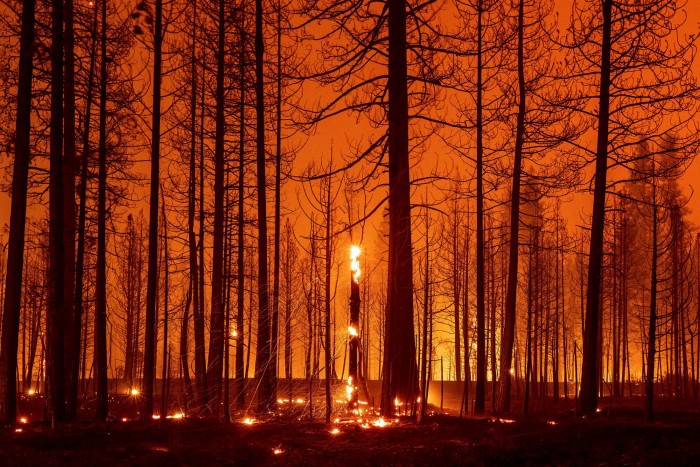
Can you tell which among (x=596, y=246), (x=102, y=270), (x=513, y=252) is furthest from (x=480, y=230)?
(x=102, y=270)

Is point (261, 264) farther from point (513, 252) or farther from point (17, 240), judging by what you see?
point (513, 252)

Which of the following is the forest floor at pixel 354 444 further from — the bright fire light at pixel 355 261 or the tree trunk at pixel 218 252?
the tree trunk at pixel 218 252

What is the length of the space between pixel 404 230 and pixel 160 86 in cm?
692

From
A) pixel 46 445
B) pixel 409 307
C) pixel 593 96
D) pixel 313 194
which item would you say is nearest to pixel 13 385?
pixel 46 445

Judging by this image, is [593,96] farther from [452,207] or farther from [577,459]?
[452,207]

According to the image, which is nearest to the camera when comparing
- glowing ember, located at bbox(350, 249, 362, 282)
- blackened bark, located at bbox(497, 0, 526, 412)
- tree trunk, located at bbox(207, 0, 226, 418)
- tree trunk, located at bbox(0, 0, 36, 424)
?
glowing ember, located at bbox(350, 249, 362, 282)

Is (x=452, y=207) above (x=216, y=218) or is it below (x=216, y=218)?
above

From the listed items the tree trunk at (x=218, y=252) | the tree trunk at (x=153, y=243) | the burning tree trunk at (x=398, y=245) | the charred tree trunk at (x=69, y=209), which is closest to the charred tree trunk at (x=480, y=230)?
the burning tree trunk at (x=398, y=245)

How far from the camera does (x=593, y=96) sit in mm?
14523

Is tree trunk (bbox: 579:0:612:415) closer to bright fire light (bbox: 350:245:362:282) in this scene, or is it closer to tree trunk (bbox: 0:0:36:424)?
bright fire light (bbox: 350:245:362:282)

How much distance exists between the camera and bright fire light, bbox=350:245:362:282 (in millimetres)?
11875

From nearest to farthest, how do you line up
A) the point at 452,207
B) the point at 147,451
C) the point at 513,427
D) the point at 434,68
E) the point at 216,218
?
the point at 147,451, the point at 513,427, the point at 434,68, the point at 216,218, the point at 452,207

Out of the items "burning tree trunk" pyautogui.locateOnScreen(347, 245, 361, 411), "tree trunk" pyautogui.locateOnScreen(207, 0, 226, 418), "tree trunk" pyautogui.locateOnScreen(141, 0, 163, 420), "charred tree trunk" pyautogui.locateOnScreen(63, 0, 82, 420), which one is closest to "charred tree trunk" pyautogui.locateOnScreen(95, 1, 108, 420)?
"charred tree trunk" pyautogui.locateOnScreen(63, 0, 82, 420)

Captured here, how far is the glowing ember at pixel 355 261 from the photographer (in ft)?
39.0
